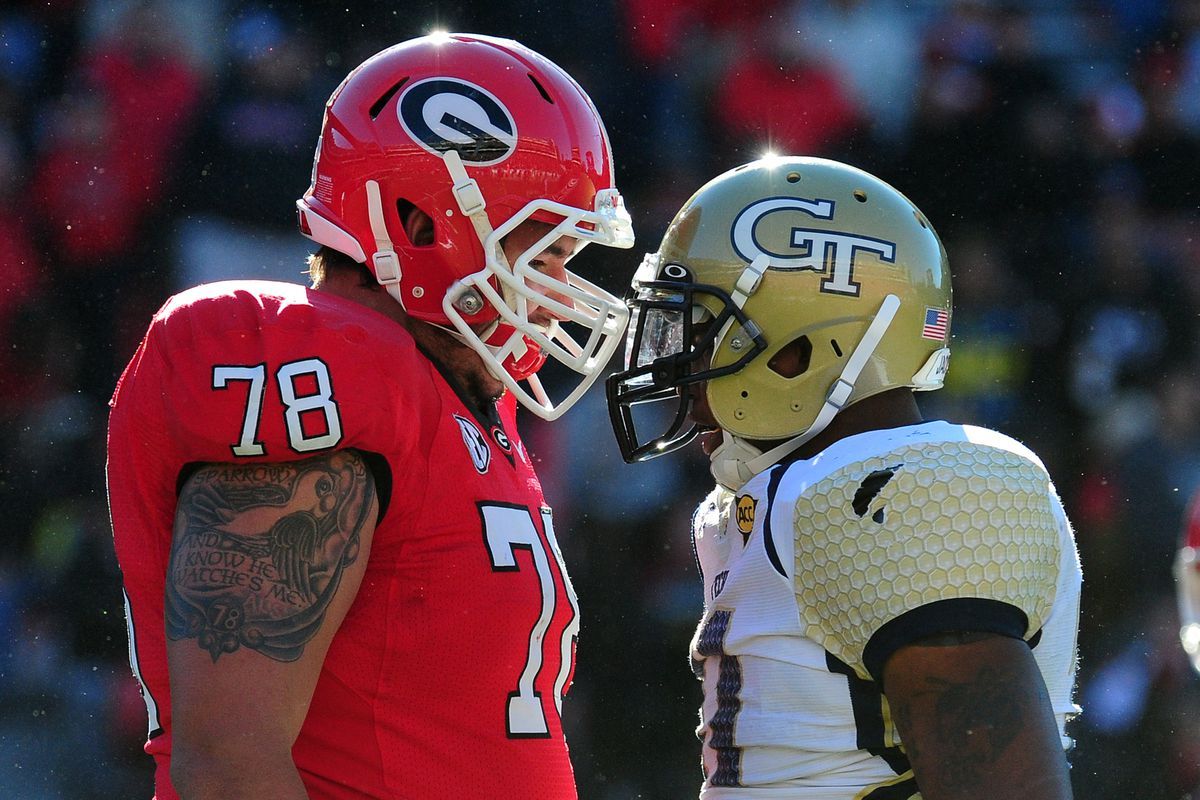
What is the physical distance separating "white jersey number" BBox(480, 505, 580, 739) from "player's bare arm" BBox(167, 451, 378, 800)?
8.9 inches

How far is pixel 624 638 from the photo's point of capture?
4.30 metres

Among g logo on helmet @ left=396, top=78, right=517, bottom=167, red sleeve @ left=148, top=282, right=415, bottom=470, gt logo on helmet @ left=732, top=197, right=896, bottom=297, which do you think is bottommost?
red sleeve @ left=148, top=282, right=415, bottom=470

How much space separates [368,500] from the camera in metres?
1.69

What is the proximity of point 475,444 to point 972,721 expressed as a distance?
30.8 inches

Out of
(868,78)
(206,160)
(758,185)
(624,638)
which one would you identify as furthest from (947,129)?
(758,185)

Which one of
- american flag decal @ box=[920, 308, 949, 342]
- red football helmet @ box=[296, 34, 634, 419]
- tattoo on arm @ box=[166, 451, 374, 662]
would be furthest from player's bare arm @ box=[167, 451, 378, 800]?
american flag decal @ box=[920, 308, 949, 342]

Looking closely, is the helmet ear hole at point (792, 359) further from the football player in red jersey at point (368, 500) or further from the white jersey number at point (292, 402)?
the white jersey number at point (292, 402)

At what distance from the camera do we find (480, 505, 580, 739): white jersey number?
183cm

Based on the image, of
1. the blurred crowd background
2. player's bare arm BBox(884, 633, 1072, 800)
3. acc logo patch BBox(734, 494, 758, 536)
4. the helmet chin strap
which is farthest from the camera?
the blurred crowd background

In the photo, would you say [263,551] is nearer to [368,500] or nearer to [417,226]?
[368,500]

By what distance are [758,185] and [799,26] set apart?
118 inches

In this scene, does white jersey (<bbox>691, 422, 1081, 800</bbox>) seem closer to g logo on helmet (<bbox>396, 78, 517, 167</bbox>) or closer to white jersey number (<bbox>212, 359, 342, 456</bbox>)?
white jersey number (<bbox>212, 359, 342, 456</bbox>)

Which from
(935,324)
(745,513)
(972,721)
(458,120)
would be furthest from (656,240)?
(972,721)

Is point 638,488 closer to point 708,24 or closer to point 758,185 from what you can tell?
point 708,24
